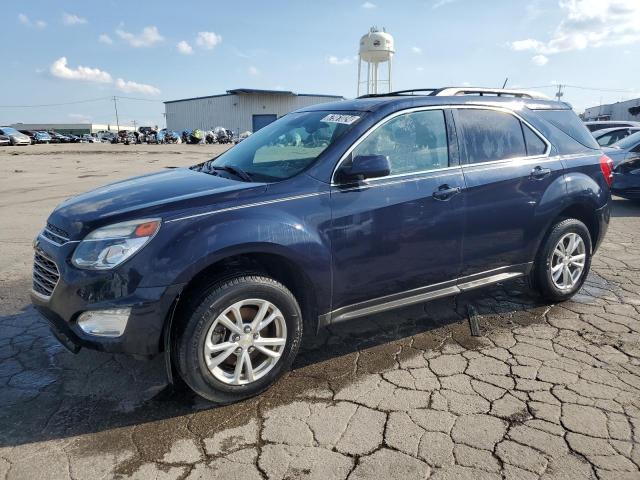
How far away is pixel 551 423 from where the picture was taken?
2.74 meters

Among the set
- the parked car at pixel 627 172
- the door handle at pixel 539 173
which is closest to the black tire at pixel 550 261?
the door handle at pixel 539 173

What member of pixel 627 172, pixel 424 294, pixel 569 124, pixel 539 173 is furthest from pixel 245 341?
pixel 627 172

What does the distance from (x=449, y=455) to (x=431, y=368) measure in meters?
0.94

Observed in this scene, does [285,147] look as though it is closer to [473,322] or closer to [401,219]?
[401,219]

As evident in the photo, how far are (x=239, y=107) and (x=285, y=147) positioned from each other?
68612 mm

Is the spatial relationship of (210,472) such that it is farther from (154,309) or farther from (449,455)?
(449,455)

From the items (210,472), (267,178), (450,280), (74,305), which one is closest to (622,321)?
(450,280)

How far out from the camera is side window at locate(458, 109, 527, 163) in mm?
3838

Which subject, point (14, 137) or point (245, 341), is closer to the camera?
point (245, 341)

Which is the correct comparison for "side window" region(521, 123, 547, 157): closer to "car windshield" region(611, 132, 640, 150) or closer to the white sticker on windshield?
the white sticker on windshield

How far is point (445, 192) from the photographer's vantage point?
11.7 ft

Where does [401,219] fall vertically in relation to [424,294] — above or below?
above

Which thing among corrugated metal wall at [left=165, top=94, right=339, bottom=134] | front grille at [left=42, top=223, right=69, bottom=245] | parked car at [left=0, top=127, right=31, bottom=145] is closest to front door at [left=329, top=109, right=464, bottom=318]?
front grille at [left=42, top=223, right=69, bottom=245]

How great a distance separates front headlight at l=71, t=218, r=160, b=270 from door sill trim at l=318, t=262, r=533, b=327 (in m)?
1.25
